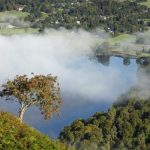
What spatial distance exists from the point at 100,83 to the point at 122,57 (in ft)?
87.1

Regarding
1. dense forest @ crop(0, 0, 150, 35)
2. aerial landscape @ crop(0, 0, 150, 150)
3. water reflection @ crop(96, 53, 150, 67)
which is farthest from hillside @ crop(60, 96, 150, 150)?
dense forest @ crop(0, 0, 150, 35)

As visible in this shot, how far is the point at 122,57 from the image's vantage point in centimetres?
14738

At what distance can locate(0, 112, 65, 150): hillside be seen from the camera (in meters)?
15.2

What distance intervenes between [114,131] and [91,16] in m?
138

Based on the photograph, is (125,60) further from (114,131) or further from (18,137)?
(18,137)

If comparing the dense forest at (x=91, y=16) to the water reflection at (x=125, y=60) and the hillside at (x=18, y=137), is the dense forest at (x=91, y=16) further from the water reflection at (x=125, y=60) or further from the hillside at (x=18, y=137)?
the hillside at (x=18, y=137)

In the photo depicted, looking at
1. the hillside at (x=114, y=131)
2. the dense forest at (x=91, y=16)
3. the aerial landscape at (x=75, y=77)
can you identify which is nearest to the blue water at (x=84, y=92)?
the aerial landscape at (x=75, y=77)

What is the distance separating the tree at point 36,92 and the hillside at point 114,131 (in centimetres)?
1483

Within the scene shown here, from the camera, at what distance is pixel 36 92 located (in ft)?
85.7

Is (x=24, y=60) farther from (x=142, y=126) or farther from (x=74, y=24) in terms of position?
(x=142, y=126)

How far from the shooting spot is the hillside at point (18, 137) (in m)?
15.2

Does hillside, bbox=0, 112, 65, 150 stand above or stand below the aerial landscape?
above

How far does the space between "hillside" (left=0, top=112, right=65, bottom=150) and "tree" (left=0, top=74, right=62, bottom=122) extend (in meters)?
9.12

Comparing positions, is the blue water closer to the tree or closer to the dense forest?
the dense forest
